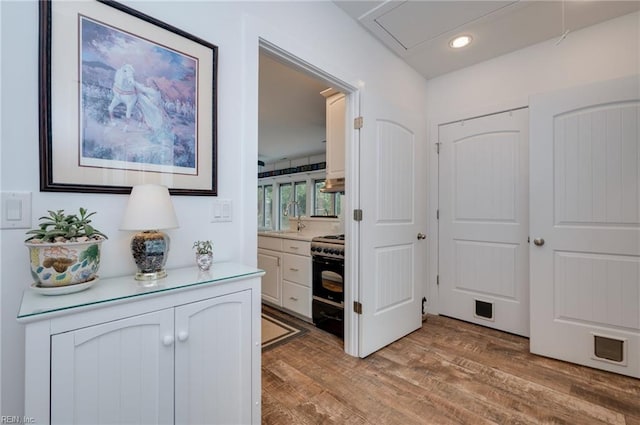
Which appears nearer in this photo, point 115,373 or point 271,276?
point 115,373

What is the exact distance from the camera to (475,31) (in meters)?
2.24

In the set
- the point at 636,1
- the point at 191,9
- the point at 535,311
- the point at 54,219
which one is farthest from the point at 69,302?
the point at 636,1

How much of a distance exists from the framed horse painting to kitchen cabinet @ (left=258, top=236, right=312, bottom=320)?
5.63 ft

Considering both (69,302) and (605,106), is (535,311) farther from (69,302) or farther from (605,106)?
(69,302)

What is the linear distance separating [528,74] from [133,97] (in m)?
2.96

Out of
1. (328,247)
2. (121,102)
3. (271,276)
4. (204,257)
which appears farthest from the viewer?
(271,276)

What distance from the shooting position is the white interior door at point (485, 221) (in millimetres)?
2506

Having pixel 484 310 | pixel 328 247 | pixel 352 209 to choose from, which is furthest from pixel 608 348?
pixel 328 247

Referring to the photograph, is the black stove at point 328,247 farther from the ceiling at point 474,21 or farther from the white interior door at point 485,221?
the ceiling at point 474,21

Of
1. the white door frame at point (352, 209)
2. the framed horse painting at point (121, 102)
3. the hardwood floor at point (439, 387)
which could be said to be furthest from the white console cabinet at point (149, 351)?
the white door frame at point (352, 209)

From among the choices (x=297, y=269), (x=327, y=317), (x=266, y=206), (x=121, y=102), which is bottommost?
(x=327, y=317)

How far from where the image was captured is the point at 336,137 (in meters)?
2.86

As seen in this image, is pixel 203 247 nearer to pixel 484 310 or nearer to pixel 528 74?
pixel 484 310

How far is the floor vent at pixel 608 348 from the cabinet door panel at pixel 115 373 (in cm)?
271
